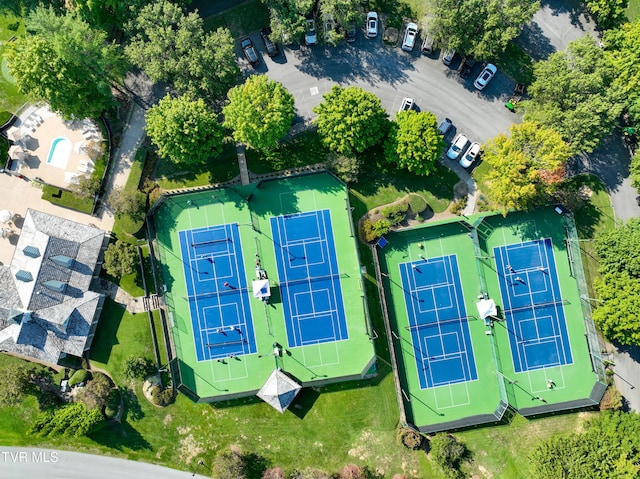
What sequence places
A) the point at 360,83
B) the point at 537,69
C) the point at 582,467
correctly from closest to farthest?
1. the point at 582,467
2. the point at 537,69
3. the point at 360,83

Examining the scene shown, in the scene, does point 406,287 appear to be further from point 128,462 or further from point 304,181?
point 128,462

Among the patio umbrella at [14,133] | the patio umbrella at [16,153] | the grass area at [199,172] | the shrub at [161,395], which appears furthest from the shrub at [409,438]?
the patio umbrella at [14,133]

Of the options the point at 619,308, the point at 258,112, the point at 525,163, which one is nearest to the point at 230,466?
the point at 258,112

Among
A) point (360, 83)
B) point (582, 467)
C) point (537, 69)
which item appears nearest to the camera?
point (582, 467)

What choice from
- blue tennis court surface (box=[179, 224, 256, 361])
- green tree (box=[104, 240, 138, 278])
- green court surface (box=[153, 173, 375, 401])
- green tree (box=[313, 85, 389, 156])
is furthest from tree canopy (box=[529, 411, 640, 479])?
green tree (box=[104, 240, 138, 278])

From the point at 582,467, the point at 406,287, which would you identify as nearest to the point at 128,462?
the point at 406,287

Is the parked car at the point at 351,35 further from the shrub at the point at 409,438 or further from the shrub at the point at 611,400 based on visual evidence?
the shrub at the point at 611,400

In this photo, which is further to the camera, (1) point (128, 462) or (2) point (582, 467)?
(1) point (128, 462)
